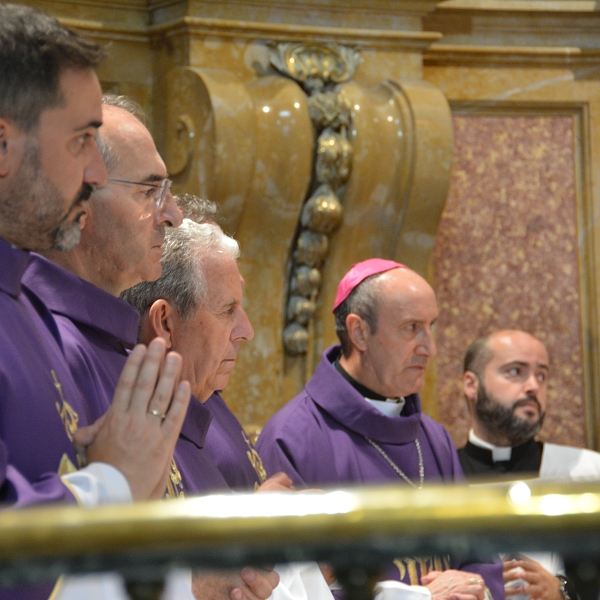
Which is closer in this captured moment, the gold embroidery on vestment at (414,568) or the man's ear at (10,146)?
the man's ear at (10,146)

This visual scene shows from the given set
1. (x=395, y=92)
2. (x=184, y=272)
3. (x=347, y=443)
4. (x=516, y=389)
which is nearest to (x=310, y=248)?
(x=395, y=92)

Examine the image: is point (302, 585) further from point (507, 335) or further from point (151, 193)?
point (507, 335)

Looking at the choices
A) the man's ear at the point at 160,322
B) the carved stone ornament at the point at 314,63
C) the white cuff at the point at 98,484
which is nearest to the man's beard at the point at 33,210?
the white cuff at the point at 98,484

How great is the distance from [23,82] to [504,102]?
A: 4.33m

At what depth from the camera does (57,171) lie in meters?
1.94

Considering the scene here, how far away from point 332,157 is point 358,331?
94 centimetres

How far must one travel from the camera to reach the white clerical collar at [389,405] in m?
4.65

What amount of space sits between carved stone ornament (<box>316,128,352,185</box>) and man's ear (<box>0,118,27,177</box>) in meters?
3.24

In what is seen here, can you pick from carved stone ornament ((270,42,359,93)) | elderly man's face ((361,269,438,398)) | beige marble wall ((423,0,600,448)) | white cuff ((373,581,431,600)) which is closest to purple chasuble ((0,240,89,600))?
white cuff ((373,581,431,600))

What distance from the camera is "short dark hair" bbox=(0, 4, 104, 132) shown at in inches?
75.3

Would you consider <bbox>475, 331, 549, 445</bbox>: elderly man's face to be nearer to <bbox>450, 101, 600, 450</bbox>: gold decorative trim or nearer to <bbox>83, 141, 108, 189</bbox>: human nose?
<bbox>450, 101, 600, 450</bbox>: gold decorative trim

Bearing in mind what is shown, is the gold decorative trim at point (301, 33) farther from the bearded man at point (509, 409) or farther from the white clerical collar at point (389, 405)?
the white clerical collar at point (389, 405)

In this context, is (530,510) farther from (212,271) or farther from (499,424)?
(499,424)

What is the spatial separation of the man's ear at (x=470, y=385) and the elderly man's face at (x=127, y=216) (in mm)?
3108
